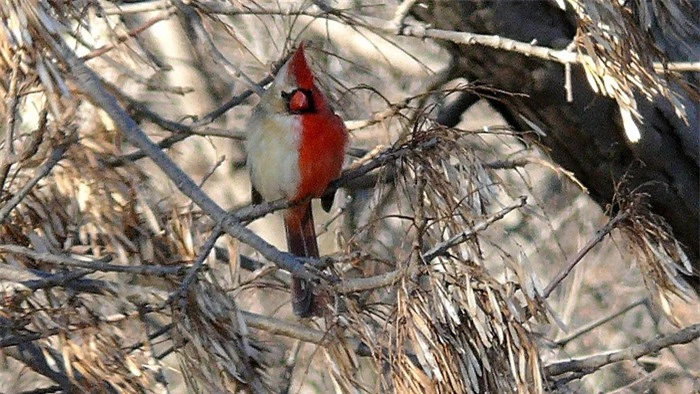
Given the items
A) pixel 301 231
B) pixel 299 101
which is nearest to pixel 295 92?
pixel 299 101

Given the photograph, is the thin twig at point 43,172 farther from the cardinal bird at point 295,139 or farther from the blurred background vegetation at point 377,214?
the cardinal bird at point 295,139

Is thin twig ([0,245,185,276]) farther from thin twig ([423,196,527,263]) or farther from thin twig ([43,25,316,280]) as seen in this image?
thin twig ([423,196,527,263])

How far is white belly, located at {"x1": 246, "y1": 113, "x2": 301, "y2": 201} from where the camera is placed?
283 cm

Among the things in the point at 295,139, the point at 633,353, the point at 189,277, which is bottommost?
the point at 633,353

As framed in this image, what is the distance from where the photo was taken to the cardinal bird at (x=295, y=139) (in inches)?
106

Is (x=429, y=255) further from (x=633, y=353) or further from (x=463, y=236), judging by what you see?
(x=633, y=353)

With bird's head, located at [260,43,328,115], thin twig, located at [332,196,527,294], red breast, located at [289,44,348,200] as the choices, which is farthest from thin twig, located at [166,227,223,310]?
red breast, located at [289,44,348,200]

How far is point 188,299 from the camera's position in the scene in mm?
1807

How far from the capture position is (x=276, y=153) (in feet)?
9.41

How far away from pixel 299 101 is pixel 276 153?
0.66ft

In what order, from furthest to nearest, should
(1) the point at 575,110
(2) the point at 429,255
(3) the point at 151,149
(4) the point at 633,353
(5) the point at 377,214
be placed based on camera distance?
1. (1) the point at 575,110
2. (4) the point at 633,353
3. (5) the point at 377,214
4. (3) the point at 151,149
5. (2) the point at 429,255

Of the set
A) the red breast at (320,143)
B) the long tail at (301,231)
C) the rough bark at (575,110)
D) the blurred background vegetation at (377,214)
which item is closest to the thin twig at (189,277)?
the blurred background vegetation at (377,214)

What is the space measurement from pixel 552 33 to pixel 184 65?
5.84ft

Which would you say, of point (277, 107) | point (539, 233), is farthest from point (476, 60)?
point (539, 233)
